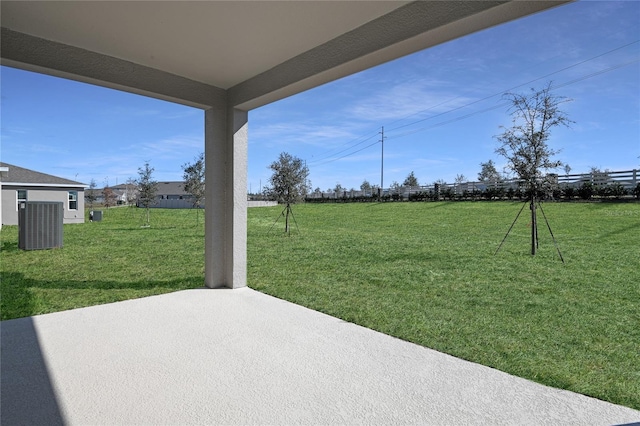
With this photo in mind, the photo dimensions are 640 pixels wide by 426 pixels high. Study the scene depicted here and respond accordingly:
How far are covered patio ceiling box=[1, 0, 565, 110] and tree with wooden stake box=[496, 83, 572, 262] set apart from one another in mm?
6078

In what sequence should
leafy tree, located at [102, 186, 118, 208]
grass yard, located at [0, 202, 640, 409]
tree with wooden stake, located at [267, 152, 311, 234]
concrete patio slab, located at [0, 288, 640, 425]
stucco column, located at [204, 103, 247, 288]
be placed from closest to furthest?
concrete patio slab, located at [0, 288, 640, 425]
grass yard, located at [0, 202, 640, 409]
stucco column, located at [204, 103, 247, 288]
tree with wooden stake, located at [267, 152, 311, 234]
leafy tree, located at [102, 186, 118, 208]

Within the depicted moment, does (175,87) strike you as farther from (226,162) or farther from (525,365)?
(525,365)

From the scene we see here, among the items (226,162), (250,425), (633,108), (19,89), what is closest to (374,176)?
(633,108)

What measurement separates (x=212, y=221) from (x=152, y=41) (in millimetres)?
2246

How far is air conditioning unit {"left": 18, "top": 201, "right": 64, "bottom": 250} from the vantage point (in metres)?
8.35

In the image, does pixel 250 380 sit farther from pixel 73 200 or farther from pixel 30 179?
pixel 73 200

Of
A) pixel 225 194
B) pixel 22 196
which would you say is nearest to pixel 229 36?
pixel 225 194

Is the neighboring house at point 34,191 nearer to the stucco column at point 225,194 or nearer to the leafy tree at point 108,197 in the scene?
the stucco column at point 225,194

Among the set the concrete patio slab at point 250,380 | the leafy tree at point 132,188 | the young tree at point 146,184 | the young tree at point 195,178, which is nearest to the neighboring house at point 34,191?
the leafy tree at point 132,188

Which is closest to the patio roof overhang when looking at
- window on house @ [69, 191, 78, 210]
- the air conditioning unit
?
the air conditioning unit

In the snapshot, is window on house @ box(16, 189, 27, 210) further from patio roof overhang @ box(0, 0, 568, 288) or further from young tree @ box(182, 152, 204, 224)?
patio roof overhang @ box(0, 0, 568, 288)

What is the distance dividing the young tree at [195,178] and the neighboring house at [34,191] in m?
5.03

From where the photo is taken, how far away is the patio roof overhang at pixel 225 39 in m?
2.40

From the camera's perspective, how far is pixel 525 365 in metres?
2.51
